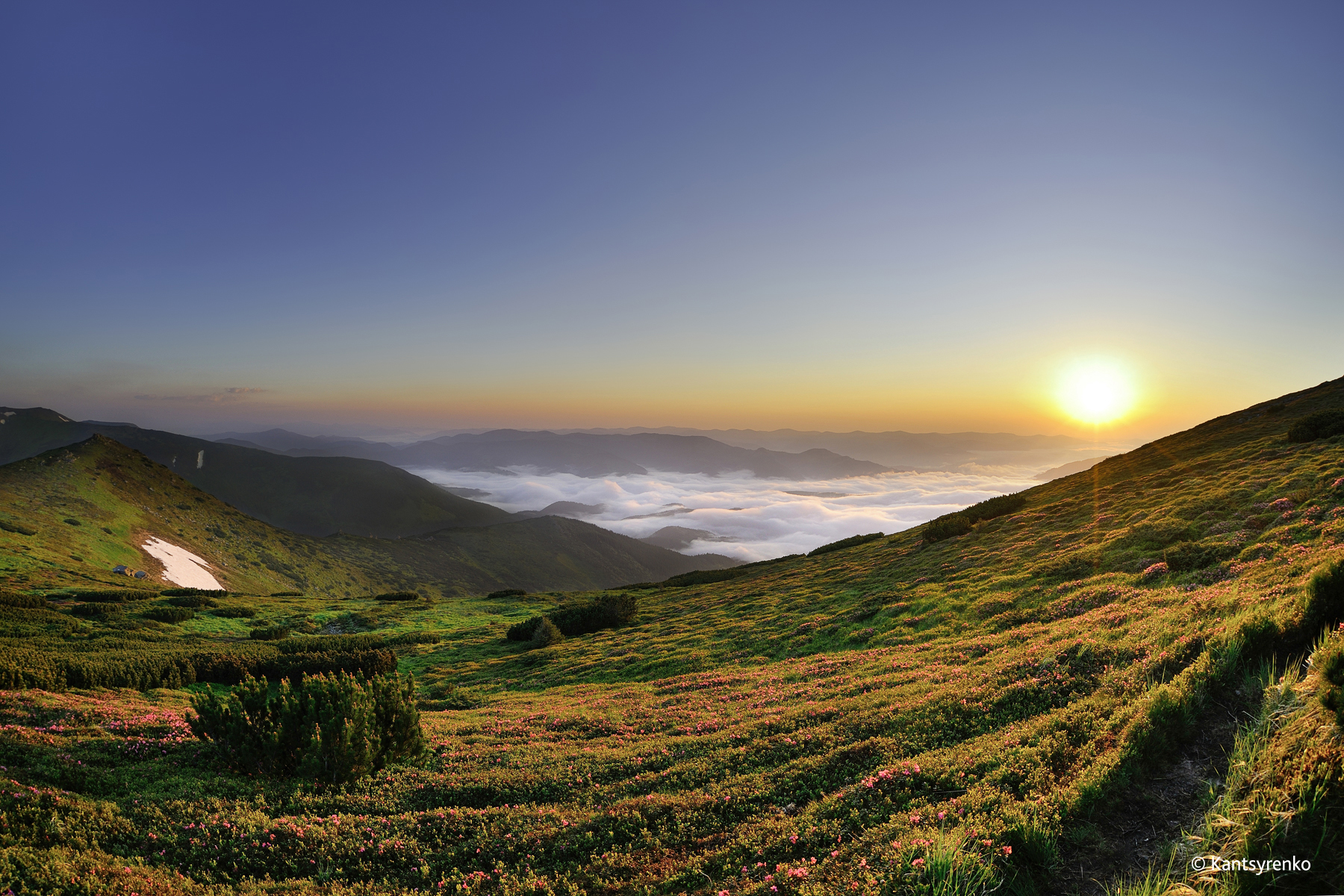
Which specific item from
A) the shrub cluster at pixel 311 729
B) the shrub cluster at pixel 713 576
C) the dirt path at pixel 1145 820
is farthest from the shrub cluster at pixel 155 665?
the shrub cluster at pixel 713 576

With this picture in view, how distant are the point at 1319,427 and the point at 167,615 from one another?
68.7m

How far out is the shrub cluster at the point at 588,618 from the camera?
3566cm

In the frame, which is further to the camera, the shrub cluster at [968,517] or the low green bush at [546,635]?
the shrub cluster at [968,517]

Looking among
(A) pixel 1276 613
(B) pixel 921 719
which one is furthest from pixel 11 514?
(A) pixel 1276 613

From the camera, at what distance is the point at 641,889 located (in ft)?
19.9

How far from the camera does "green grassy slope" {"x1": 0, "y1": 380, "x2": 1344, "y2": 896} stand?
19.2 feet

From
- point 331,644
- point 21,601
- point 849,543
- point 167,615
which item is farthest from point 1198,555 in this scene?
point 21,601

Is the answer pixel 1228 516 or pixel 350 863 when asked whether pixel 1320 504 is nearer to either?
pixel 1228 516

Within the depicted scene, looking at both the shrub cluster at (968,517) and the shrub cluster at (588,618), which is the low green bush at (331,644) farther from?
the shrub cluster at (968,517)

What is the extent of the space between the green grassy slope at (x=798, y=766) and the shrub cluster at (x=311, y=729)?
23.1 inches

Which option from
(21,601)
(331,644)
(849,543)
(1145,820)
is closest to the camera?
(1145,820)

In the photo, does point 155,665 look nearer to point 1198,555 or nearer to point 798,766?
point 798,766

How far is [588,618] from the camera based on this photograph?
124 ft

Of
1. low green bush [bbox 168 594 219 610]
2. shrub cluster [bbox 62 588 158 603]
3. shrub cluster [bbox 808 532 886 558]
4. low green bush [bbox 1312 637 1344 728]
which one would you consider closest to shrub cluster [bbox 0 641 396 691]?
low green bush [bbox 1312 637 1344 728]
